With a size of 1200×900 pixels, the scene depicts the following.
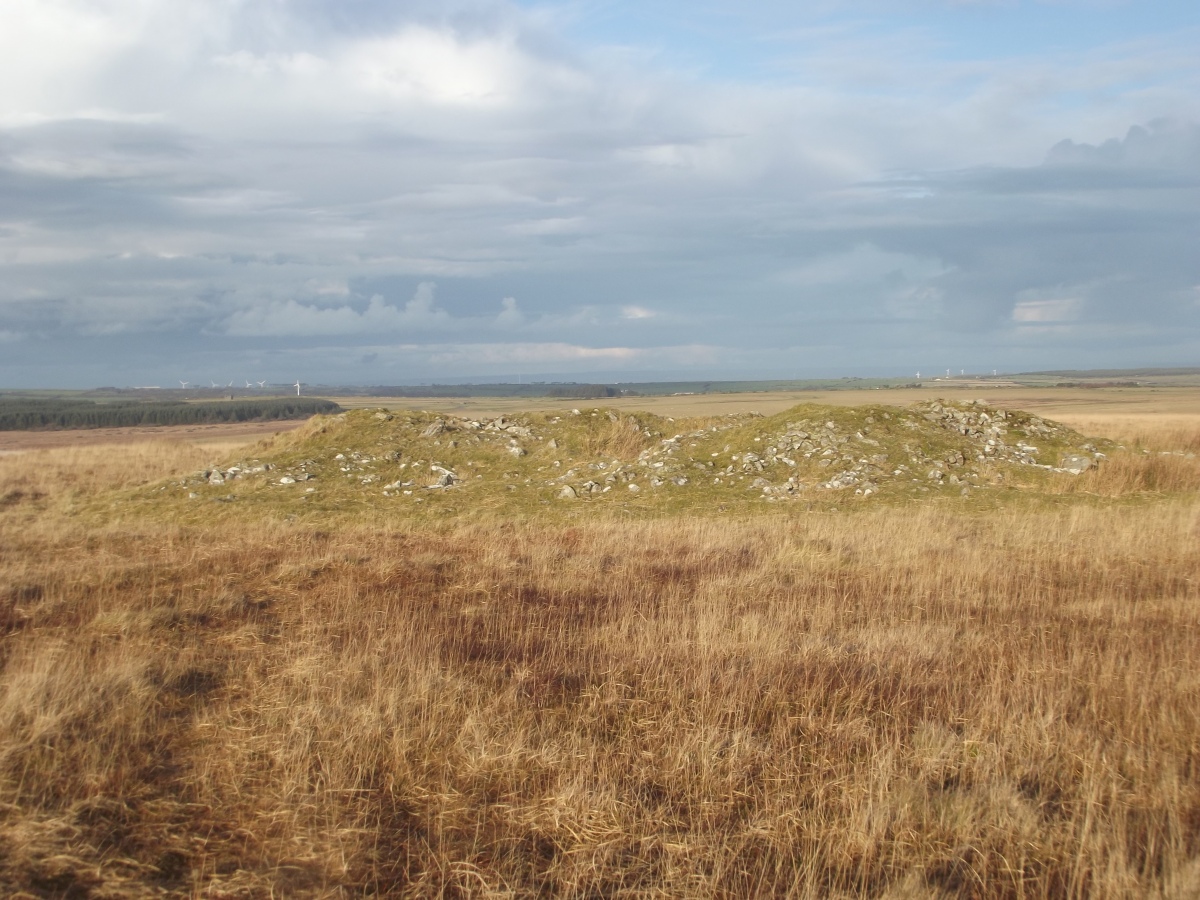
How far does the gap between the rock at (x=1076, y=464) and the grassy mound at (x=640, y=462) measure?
4 cm

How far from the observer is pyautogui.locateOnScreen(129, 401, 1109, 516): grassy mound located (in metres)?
17.7

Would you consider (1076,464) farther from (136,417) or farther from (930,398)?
(136,417)

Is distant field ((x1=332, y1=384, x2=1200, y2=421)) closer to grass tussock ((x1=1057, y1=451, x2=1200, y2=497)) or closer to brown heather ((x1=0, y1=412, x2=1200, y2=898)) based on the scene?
grass tussock ((x1=1057, y1=451, x2=1200, y2=497))

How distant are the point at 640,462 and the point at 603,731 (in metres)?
14.4

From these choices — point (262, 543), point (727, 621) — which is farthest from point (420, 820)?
point (262, 543)

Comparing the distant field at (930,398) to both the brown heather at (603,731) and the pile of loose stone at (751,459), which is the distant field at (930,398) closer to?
the pile of loose stone at (751,459)

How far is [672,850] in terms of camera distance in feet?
13.8

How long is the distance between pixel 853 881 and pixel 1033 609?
588 cm

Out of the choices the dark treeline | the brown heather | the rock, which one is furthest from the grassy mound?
the dark treeline

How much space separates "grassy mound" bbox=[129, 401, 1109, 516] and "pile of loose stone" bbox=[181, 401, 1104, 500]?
5cm

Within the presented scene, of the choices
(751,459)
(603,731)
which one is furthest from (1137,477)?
(603,731)

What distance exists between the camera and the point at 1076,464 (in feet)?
63.3

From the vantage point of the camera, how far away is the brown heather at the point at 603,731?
161 inches

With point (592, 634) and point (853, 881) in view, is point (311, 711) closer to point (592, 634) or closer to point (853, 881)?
point (592, 634)
